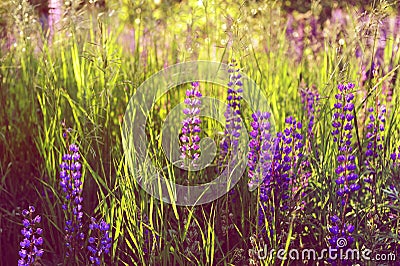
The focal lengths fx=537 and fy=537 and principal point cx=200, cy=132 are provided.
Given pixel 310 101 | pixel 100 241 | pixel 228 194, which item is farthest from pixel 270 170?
pixel 310 101

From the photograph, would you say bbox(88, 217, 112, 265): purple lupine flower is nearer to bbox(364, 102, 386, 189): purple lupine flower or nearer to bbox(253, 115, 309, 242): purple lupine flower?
bbox(253, 115, 309, 242): purple lupine flower

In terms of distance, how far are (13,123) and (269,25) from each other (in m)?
1.22

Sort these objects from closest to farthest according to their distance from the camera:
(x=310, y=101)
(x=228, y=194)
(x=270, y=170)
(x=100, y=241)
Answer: (x=100, y=241), (x=270, y=170), (x=228, y=194), (x=310, y=101)

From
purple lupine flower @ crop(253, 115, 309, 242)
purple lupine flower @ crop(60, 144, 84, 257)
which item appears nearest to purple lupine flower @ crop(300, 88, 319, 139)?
purple lupine flower @ crop(253, 115, 309, 242)

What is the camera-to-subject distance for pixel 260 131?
66.3 inches

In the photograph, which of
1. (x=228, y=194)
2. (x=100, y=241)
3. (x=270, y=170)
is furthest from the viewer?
(x=228, y=194)

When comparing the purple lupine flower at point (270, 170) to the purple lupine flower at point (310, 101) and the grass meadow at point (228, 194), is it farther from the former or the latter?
the purple lupine flower at point (310, 101)

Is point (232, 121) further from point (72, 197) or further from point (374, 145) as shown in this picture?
point (72, 197)

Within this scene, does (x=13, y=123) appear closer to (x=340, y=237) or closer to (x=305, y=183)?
(x=305, y=183)

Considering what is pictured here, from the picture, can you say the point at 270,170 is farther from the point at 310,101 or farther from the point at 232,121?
the point at 310,101

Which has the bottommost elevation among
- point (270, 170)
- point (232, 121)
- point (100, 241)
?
point (100, 241)

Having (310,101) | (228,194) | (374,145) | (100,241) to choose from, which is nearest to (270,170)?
(228,194)

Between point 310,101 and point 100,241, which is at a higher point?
point 310,101

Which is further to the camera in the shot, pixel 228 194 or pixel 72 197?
pixel 228 194
